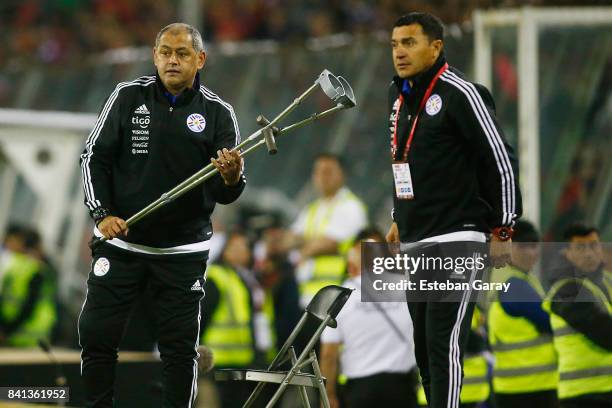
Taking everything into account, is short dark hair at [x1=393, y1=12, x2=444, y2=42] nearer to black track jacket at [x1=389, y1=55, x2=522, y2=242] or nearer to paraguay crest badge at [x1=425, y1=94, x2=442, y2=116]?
black track jacket at [x1=389, y1=55, x2=522, y2=242]

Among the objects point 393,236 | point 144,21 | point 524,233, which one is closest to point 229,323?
point 524,233

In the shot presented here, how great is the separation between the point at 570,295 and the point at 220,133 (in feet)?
7.76

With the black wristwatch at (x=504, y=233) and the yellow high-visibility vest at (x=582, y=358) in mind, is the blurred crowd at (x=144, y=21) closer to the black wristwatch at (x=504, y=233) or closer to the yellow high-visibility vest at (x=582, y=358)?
the yellow high-visibility vest at (x=582, y=358)

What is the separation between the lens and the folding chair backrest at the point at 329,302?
24.8 ft

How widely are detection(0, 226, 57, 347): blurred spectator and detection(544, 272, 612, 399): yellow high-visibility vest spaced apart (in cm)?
636

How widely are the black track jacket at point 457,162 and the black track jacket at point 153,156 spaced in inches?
37.1

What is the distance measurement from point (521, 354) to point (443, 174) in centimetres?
225

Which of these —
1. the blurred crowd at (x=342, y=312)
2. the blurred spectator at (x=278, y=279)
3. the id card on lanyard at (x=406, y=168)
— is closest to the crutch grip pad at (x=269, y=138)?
the id card on lanyard at (x=406, y=168)

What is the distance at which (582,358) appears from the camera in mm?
8453

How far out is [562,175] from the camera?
12.2 m

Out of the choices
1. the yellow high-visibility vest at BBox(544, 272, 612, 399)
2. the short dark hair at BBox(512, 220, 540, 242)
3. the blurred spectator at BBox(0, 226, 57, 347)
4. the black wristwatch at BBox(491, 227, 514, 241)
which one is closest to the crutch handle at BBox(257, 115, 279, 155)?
the black wristwatch at BBox(491, 227, 514, 241)

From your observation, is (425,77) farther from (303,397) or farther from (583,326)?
(583,326)

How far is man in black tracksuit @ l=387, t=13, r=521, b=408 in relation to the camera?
23.0ft

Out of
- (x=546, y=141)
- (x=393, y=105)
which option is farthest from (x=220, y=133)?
(x=546, y=141)
